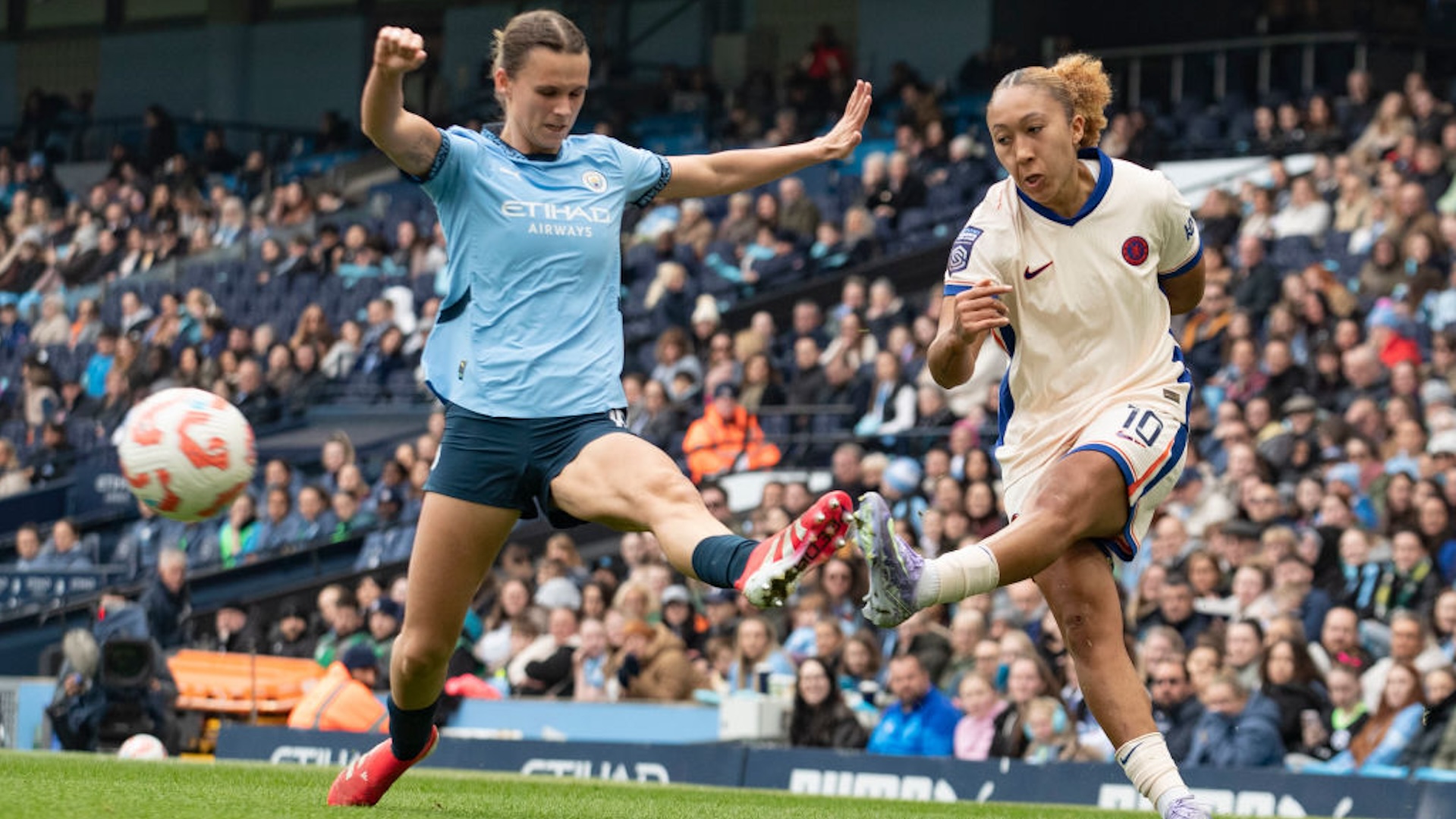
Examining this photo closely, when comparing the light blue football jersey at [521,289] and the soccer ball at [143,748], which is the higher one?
the light blue football jersey at [521,289]

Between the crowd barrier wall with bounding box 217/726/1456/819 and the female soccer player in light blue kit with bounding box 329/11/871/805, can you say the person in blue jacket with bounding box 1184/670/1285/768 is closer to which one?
the crowd barrier wall with bounding box 217/726/1456/819

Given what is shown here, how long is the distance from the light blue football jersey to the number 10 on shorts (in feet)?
5.20

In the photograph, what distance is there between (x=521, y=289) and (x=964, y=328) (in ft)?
4.53

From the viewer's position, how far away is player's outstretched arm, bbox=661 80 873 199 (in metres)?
7.11

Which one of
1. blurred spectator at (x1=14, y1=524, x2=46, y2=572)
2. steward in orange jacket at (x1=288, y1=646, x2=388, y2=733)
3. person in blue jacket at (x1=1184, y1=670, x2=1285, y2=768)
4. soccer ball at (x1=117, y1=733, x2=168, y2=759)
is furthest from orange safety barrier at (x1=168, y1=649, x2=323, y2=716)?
person in blue jacket at (x1=1184, y1=670, x2=1285, y2=768)

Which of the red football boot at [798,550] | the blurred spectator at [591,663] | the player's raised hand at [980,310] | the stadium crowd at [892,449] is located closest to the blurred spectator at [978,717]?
the stadium crowd at [892,449]

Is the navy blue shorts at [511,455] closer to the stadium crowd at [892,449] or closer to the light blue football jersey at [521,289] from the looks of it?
the light blue football jersey at [521,289]

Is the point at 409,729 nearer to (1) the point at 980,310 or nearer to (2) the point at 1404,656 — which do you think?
(1) the point at 980,310

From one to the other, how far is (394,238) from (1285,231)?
12.1 metres

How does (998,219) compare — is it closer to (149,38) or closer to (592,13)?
(592,13)

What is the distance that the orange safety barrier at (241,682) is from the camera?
48.7 feet

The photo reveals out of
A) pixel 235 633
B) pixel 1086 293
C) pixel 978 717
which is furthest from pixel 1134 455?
pixel 235 633

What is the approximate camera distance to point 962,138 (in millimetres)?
20766

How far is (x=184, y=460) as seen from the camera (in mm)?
8000
